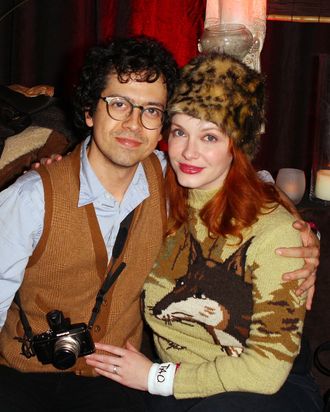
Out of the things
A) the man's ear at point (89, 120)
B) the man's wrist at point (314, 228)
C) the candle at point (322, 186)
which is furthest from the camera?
the candle at point (322, 186)

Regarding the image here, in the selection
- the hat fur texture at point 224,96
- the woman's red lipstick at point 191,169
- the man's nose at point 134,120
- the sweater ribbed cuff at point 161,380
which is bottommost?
the sweater ribbed cuff at point 161,380

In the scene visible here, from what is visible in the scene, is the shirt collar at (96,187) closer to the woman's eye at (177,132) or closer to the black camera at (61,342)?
the woman's eye at (177,132)

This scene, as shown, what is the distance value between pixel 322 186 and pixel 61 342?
1142 mm

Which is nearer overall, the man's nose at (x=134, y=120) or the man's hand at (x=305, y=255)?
the man's hand at (x=305, y=255)

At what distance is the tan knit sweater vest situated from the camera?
157 cm

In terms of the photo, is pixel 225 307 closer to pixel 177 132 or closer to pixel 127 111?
pixel 177 132

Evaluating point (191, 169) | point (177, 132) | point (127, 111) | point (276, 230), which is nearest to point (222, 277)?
point (276, 230)

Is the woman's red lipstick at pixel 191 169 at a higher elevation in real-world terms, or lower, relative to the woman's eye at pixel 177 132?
lower

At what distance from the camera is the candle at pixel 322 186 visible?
7.18 feet

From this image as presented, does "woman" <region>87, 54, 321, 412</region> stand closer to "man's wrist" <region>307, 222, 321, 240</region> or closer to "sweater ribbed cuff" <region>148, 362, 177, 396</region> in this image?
"sweater ribbed cuff" <region>148, 362, 177, 396</region>

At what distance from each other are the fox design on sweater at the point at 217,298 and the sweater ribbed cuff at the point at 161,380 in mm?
141

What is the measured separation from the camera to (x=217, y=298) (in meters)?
1.59

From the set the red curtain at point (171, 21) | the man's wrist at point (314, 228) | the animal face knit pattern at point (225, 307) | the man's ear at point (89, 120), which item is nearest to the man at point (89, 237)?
the man's ear at point (89, 120)

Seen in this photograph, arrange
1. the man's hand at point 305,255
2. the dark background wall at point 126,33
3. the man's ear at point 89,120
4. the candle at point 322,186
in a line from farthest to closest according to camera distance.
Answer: the dark background wall at point 126,33 < the candle at point 322,186 < the man's ear at point 89,120 < the man's hand at point 305,255
